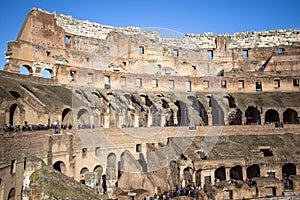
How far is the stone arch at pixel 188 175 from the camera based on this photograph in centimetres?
2444

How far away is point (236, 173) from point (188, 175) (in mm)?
5377

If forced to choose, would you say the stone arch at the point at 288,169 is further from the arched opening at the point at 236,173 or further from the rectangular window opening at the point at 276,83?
the rectangular window opening at the point at 276,83

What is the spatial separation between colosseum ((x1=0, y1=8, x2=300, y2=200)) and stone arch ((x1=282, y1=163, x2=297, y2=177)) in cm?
13

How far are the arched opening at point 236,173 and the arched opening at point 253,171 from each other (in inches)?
52.4

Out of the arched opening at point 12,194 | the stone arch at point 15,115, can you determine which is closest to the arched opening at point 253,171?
the arched opening at point 12,194

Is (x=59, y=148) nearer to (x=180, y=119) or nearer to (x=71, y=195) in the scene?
(x=71, y=195)

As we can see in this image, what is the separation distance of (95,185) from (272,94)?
26.2 meters

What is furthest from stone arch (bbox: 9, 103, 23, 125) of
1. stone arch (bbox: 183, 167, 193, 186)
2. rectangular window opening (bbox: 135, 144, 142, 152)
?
stone arch (bbox: 183, 167, 193, 186)

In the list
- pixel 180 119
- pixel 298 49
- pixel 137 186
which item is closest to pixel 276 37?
pixel 298 49

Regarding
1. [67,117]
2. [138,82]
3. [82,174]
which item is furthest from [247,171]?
[67,117]

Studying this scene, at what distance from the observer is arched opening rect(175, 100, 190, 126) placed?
3691 centimetres

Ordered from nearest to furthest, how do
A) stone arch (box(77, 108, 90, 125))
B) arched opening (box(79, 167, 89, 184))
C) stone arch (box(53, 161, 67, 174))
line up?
stone arch (box(53, 161, 67, 174)), arched opening (box(79, 167, 89, 184)), stone arch (box(77, 108, 90, 125))

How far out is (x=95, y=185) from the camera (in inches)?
852

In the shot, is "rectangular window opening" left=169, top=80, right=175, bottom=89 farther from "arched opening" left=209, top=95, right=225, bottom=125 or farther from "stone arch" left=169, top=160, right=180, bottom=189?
"stone arch" left=169, top=160, right=180, bottom=189
